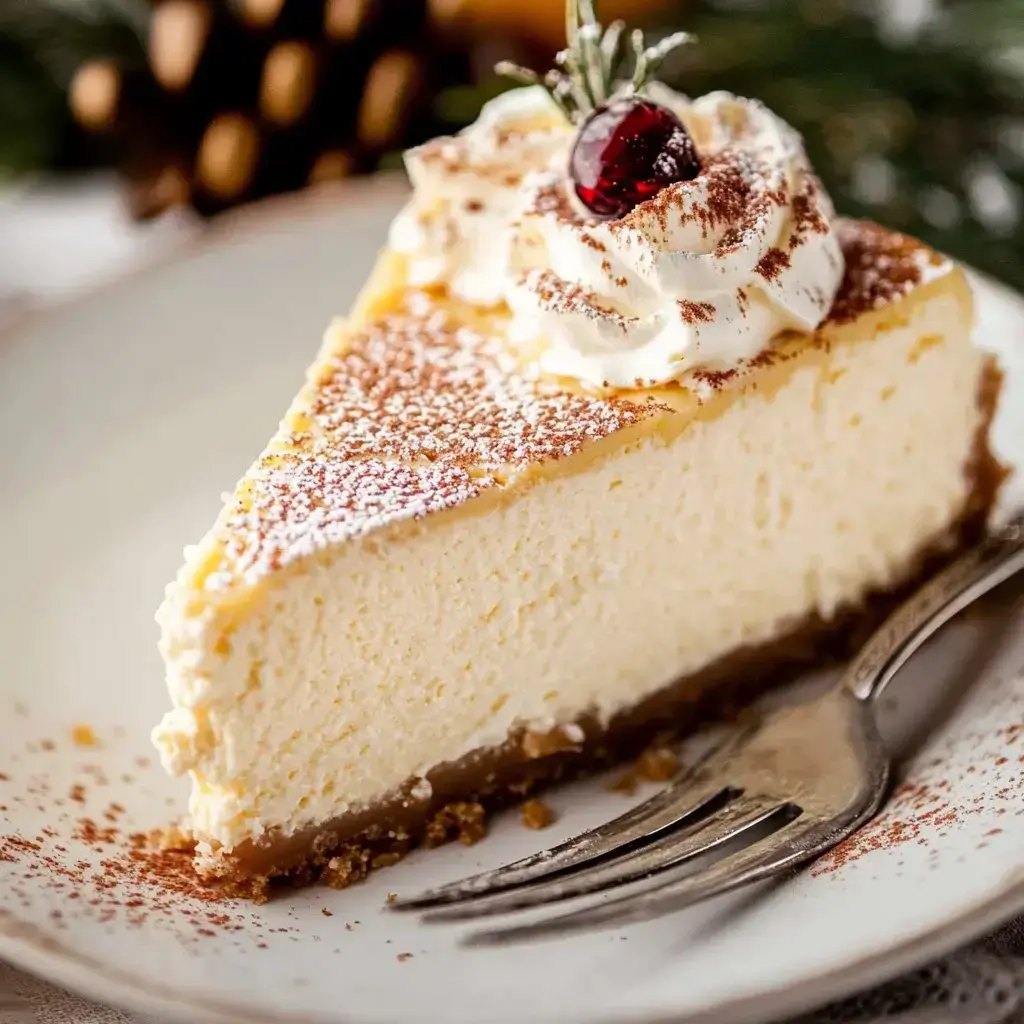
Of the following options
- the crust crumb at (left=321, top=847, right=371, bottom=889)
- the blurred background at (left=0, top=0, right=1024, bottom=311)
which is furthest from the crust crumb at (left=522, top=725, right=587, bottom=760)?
the blurred background at (left=0, top=0, right=1024, bottom=311)

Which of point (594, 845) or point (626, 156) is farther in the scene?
point (626, 156)

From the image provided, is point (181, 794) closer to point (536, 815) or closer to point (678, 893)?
point (536, 815)

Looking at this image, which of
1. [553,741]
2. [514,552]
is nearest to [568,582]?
[514,552]

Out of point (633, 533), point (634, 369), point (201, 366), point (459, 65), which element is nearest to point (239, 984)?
point (633, 533)

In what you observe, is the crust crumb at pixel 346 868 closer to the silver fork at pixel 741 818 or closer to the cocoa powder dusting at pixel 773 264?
the silver fork at pixel 741 818

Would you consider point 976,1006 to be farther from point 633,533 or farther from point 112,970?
point 112,970

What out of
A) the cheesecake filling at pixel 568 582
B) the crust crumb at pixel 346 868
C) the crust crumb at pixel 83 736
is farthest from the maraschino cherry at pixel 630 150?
the crust crumb at pixel 83 736
